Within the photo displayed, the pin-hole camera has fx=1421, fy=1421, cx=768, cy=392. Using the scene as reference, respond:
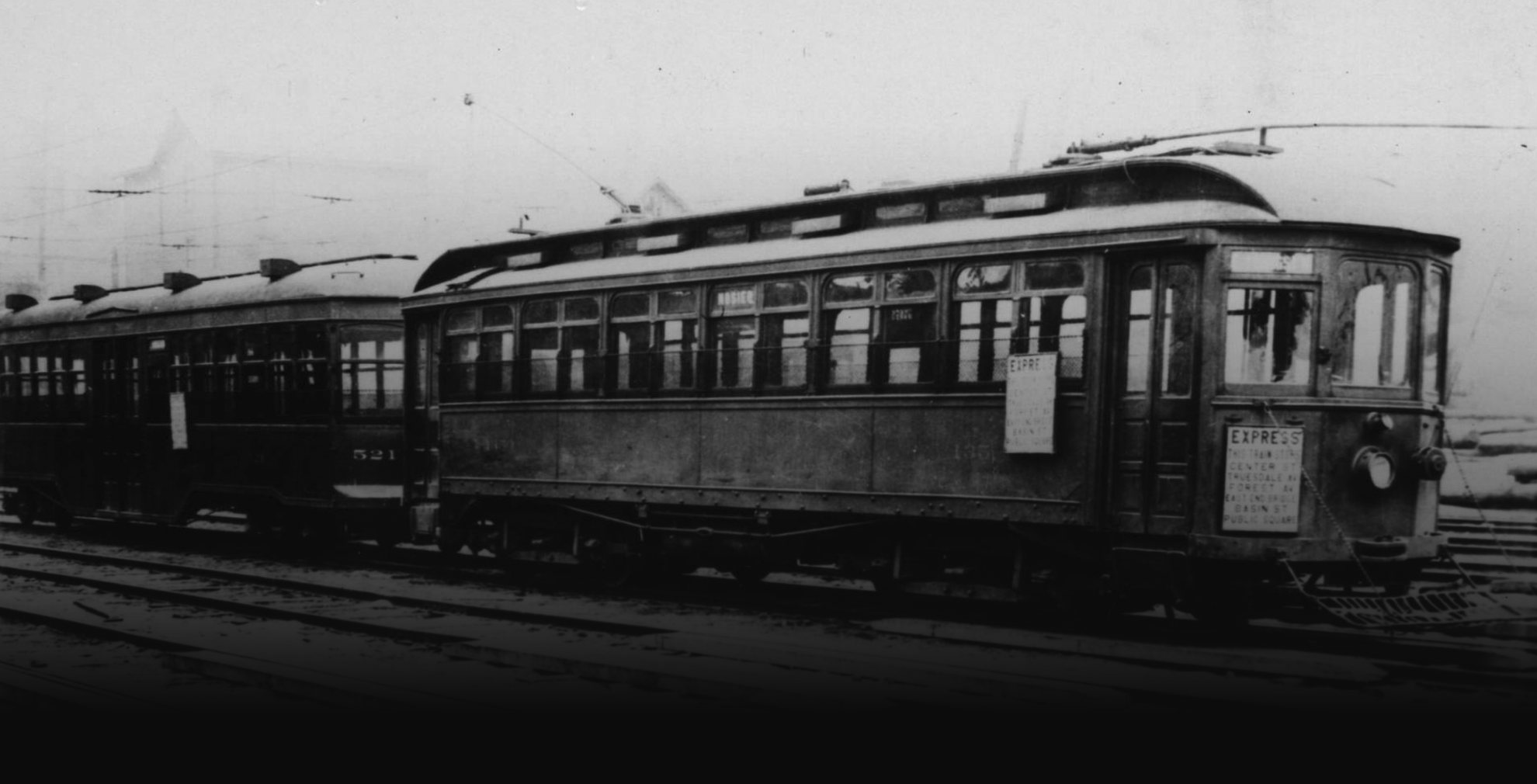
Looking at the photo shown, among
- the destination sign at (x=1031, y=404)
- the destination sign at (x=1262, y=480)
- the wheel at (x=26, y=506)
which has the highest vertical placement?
the destination sign at (x=1031, y=404)

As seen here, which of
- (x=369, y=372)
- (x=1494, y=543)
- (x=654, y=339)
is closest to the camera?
(x=654, y=339)

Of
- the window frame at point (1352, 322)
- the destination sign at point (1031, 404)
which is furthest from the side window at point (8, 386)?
the window frame at point (1352, 322)

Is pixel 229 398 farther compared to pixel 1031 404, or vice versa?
pixel 229 398

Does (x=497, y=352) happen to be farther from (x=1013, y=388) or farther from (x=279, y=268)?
(x=1013, y=388)

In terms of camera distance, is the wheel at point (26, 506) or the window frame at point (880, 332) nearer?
the window frame at point (880, 332)

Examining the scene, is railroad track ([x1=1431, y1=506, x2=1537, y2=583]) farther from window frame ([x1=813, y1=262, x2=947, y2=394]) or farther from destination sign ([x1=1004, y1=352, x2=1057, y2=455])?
window frame ([x1=813, y1=262, x2=947, y2=394])

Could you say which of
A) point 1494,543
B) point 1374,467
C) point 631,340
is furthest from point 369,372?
point 1494,543

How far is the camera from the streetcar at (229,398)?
15.8m

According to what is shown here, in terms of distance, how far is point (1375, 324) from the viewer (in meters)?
9.12

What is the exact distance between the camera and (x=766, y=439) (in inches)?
443

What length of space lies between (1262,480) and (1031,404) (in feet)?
5.14

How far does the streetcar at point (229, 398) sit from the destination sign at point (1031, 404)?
789 cm

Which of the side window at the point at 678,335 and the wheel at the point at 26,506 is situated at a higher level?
the side window at the point at 678,335

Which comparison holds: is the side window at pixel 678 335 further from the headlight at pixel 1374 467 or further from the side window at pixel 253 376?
the side window at pixel 253 376
